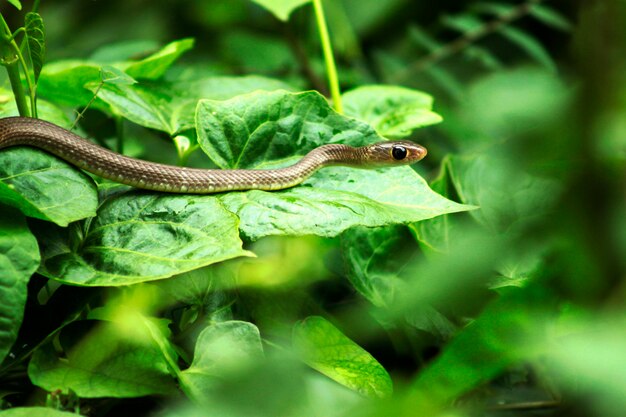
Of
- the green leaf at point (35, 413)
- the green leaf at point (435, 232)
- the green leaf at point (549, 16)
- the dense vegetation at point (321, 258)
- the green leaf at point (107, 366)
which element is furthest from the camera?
the green leaf at point (549, 16)

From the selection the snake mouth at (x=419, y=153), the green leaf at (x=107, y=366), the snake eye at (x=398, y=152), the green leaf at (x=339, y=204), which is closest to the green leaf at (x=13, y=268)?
the green leaf at (x=107, y=366)

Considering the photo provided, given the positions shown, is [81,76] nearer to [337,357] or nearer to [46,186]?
[46,186]

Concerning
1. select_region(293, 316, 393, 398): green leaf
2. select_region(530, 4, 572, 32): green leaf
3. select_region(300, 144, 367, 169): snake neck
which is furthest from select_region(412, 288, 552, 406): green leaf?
select_region(530, 4, 572, 32): green leaf

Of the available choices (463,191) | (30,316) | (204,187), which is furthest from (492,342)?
(463,191)

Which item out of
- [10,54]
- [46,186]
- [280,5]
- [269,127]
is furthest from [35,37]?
[280,5]

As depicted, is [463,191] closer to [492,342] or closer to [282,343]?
[282,343]

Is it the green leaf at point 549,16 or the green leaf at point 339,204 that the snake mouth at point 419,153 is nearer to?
the green leaf at point 339,204

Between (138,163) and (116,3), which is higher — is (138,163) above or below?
above
